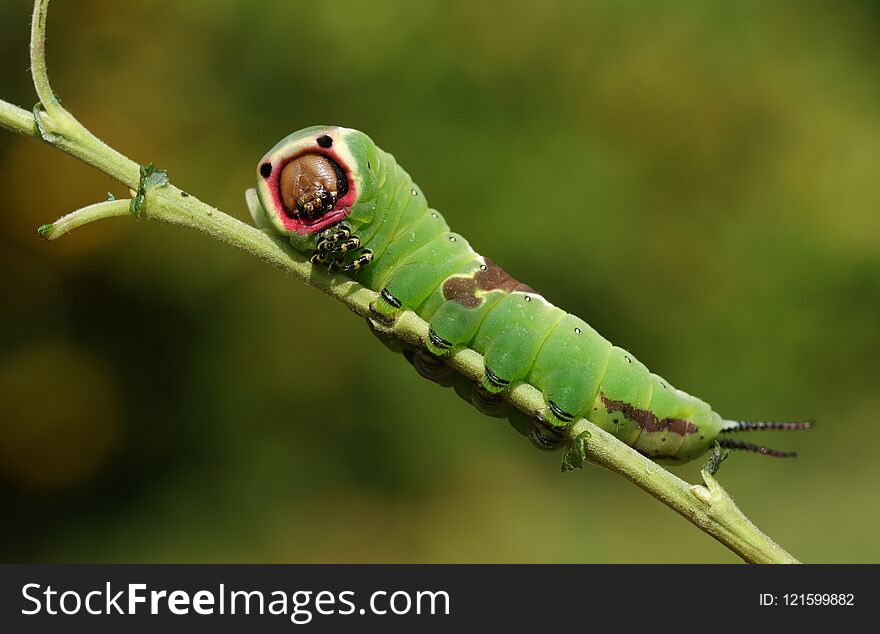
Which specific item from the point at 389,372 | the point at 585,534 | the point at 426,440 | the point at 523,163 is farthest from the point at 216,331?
the point at 585,534

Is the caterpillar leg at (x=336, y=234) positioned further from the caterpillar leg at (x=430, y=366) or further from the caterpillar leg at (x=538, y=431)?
the caterpillar leg at (x=538, y=431)

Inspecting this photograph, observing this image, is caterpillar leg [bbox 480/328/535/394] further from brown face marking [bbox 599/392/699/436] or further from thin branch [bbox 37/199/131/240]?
thin branch [bbox 37/199/131/240]

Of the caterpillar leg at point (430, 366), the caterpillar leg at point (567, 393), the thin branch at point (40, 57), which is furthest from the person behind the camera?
the caterpillar leg at point (430, 366)

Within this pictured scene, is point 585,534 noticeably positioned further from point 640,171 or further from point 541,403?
point 541,403

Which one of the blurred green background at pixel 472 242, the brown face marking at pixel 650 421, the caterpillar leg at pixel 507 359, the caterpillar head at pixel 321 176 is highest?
the blurred green background at pixel 472 242

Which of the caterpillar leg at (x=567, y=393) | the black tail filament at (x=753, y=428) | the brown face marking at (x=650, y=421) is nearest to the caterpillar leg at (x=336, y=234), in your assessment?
the caterpillar leg at (x=567, y=393)

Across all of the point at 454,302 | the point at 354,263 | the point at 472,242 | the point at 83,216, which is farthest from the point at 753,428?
the point at 472,242

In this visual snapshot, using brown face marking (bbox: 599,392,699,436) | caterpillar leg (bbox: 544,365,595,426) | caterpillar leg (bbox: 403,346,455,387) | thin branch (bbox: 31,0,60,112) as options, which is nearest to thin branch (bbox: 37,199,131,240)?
thin branch (bbox: 31,0,60,112)
